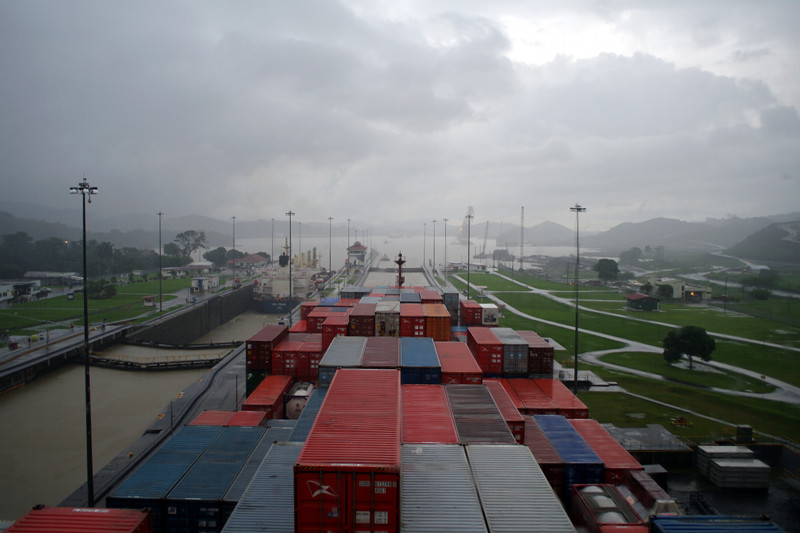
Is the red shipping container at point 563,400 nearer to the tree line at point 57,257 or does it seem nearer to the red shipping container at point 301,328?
the red shipping container at point 301,328

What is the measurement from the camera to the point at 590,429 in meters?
13.4

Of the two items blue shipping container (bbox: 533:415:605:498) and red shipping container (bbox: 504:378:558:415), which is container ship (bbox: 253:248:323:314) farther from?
blue shipping container (bbox: 533:415:605:498)

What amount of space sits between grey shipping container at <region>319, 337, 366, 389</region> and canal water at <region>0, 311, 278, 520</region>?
8850mm

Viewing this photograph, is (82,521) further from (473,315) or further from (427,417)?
(473,315)

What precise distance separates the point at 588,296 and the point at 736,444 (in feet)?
138

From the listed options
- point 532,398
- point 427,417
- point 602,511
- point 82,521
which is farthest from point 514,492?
point 532,398

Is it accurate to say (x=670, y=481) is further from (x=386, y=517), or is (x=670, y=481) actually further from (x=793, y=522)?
(x=386, y=517)

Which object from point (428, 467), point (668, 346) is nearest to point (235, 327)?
point (668, 346)

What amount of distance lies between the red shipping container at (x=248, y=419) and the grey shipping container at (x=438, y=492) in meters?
7.48

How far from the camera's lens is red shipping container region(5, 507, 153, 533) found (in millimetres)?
6645

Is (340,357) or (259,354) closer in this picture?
(340,357)

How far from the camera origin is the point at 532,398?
16.7m

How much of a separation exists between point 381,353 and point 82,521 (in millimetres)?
10460

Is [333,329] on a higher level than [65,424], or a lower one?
higher
